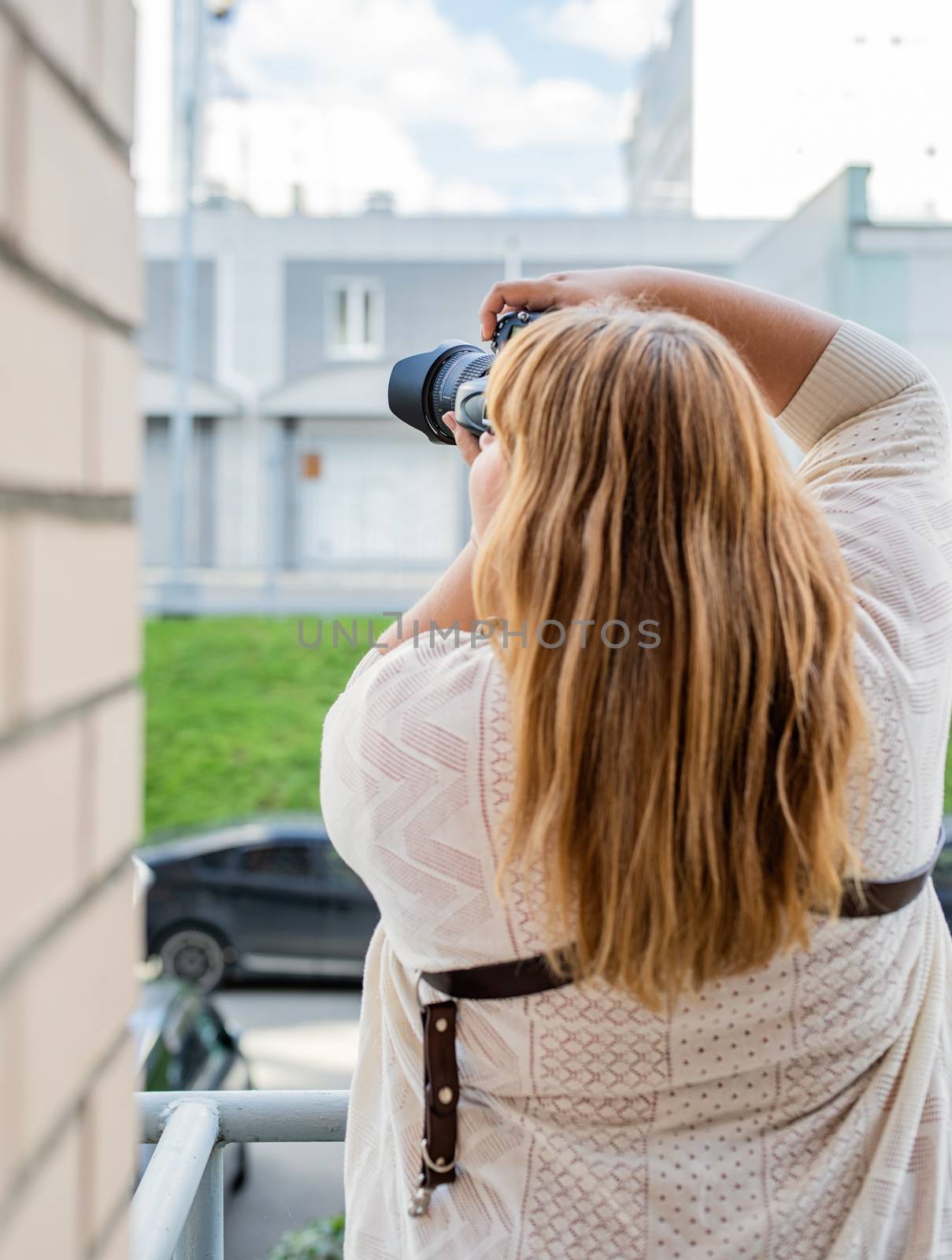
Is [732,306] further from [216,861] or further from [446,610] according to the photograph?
[216,861]

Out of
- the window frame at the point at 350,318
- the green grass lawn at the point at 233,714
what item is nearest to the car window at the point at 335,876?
the green grass lawn at the point at 233,714

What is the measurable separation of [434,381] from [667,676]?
0.43 m

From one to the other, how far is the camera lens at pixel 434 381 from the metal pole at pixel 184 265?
678cm

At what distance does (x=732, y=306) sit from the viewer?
2.51ft

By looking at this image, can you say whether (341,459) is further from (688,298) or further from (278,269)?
(688,298)

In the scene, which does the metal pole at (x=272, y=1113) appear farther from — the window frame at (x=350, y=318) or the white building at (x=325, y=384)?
Answer: the window frame at (x=350, y=318)

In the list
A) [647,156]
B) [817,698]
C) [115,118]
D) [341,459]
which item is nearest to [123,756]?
[115,118]

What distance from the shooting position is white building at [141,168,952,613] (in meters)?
8.08

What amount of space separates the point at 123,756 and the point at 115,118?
0.20 m

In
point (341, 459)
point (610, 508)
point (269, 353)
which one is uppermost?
point (269, 353)

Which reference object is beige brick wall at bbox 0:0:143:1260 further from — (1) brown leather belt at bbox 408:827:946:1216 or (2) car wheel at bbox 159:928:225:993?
(2) car wheel at bbox 159:928:225:993

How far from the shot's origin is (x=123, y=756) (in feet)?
1.24

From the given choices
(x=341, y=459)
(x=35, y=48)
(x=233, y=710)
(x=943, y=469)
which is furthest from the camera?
(x=341, y=459)

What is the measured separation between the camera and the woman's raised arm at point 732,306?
764mm
